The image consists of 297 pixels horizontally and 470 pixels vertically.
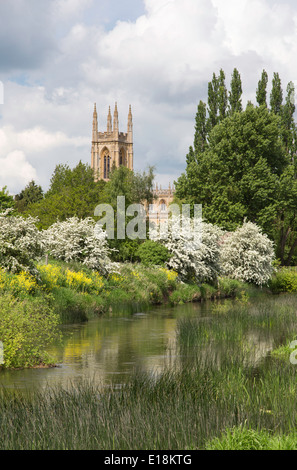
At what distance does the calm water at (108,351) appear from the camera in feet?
40.7

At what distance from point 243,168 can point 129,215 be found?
15093mm

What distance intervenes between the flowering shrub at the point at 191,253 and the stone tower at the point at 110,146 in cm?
12448

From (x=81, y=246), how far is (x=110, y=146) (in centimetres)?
13688

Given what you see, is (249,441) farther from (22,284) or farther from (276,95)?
(276,95)

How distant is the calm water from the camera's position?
40.7 feet

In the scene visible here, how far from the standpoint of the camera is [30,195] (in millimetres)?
78062

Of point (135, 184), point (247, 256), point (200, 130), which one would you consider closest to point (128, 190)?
point (135, 184)

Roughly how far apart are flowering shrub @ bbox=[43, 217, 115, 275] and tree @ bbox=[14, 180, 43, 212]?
1850 inches

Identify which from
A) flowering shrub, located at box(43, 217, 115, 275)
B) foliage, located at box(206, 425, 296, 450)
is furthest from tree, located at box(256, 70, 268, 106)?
foliage, located at box(206, 425, 296, 450)

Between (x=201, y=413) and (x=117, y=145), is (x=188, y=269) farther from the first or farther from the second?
(x=117, y=145)

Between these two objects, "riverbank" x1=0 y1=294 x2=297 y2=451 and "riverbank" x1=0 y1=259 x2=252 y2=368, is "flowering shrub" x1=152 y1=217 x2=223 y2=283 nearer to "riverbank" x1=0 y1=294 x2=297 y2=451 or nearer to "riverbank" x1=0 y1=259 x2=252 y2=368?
"riverbank" x1=0 y1=259 x2=252 y2=368

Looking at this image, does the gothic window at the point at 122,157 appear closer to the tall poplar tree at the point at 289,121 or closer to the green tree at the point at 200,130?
the green tree at the point at 200,130

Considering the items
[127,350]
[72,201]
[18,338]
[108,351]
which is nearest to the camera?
[18,338]
